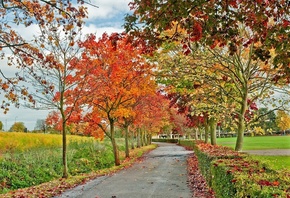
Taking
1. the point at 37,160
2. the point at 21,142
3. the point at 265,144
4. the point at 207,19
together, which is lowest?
the point at 265,144

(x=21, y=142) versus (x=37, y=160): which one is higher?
(x=21, y=142)

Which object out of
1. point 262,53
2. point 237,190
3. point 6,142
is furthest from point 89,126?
point 237,190

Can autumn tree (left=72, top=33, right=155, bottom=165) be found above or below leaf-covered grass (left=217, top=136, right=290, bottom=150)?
above

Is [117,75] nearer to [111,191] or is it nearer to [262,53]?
[111,191]

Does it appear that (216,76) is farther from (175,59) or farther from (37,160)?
(37,160)

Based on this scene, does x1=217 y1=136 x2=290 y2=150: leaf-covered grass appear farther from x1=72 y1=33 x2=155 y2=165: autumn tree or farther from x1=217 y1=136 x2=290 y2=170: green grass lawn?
x1=72 y1=33 x2=155 y2=165: autumn tree

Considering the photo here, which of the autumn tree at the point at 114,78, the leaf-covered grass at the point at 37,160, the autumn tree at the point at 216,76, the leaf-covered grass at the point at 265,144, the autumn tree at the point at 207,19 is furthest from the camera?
the leaf-covered grass at the point at 265,144

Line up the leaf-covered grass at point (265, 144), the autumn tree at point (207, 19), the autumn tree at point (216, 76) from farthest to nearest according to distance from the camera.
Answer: the leaf-covered grass at point (265, 144) → the autumn tree at point (216, 76) → the autumn tree at point (207, 19)

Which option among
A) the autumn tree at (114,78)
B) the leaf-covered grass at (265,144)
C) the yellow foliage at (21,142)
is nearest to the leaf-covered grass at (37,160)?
the yellow foliage at (21,142)

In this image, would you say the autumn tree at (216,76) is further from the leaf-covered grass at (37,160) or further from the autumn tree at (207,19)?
the leaf-covered grass at (37,160)

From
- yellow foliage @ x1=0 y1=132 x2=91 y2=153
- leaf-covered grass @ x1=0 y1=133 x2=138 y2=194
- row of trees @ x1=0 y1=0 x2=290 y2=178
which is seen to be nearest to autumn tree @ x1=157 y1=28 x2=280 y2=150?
row of trees @ x1=0 y1=0 x2=290 y2=178

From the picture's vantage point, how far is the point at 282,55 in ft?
20.7

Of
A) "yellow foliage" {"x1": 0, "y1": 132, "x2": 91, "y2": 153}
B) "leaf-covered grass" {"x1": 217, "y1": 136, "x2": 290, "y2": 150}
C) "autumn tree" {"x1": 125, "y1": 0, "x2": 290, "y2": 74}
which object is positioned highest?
"autumn tree" {"x1": 125, "y1": 0, "x2": 290, "y2": 74}

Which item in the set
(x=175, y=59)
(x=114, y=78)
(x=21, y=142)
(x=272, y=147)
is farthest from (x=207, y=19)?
(x=272, y=147)
